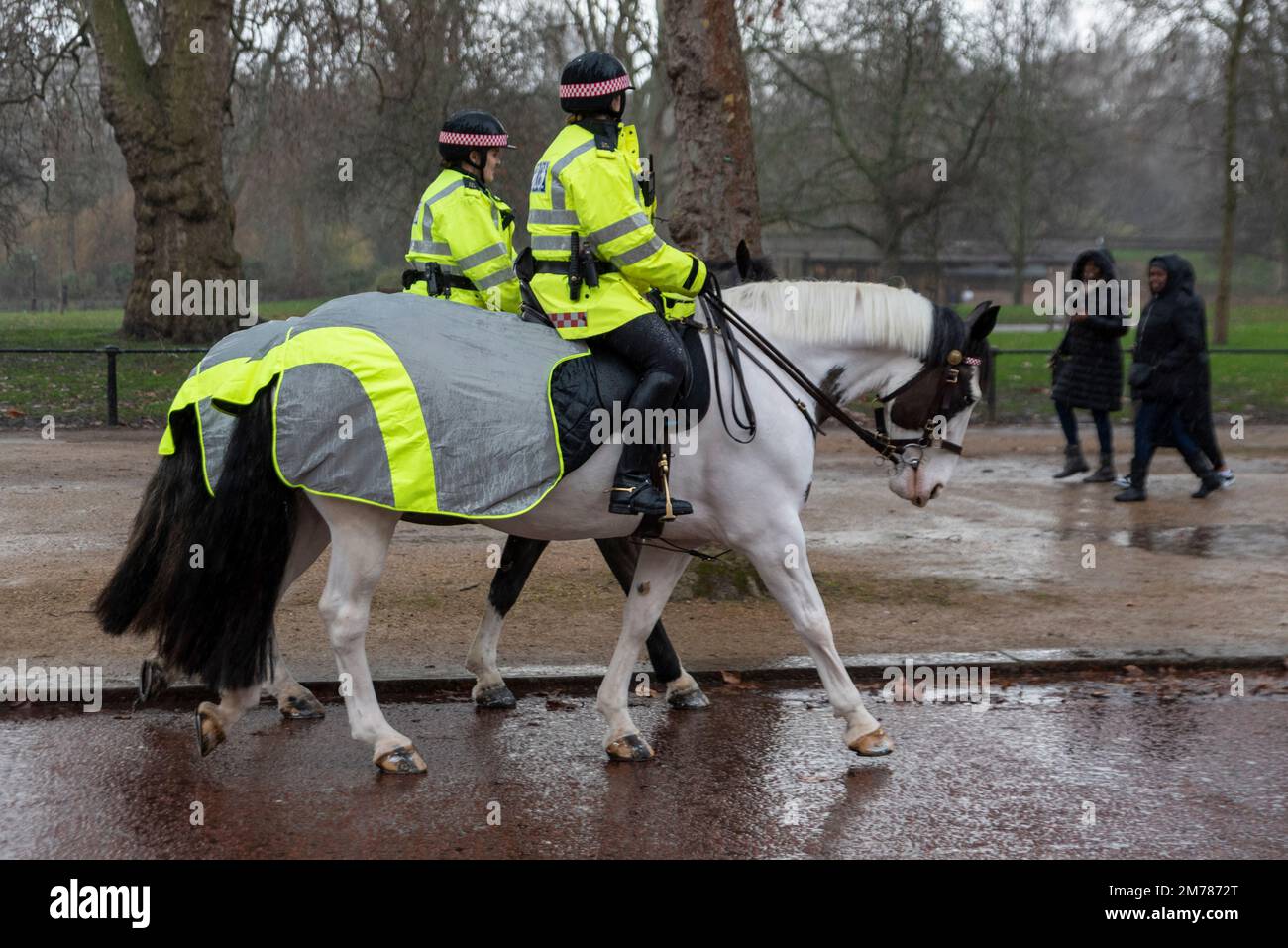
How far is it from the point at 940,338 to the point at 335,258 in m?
35.1

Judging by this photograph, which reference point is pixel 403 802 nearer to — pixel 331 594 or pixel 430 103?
pixel 331 594

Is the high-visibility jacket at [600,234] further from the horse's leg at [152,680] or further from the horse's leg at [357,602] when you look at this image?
the horse's leg at [152,680]

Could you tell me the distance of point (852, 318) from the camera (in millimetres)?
5719

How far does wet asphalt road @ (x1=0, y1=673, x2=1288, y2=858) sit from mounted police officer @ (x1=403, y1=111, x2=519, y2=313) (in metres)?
1.91

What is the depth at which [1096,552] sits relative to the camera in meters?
9.66

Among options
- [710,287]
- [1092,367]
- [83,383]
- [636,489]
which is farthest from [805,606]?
[83,383]

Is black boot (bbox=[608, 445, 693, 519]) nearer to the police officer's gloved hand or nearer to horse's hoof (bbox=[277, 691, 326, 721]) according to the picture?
the police officer's gloved hand

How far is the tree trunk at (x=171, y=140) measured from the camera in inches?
789

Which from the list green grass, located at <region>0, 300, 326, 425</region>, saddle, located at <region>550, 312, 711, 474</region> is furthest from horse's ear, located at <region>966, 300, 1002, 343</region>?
green grass, located at <region>0, 300, 326, 425</region>

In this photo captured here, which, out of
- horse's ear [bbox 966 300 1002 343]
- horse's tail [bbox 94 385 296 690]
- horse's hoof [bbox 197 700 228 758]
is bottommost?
horse's hoof [bbox 197 700 228 758]

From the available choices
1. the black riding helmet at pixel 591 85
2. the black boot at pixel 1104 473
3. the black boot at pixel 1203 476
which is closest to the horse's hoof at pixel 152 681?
the black riding helmet at pixel 591 85

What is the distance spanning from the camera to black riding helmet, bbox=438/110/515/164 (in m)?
6.62

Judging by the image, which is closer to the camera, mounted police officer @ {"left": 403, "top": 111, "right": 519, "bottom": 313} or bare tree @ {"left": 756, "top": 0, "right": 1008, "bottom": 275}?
mounted police officer @ {"left": 403, "top": 111, "right": 519, "bottom": 313}

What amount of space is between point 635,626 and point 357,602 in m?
1.12
